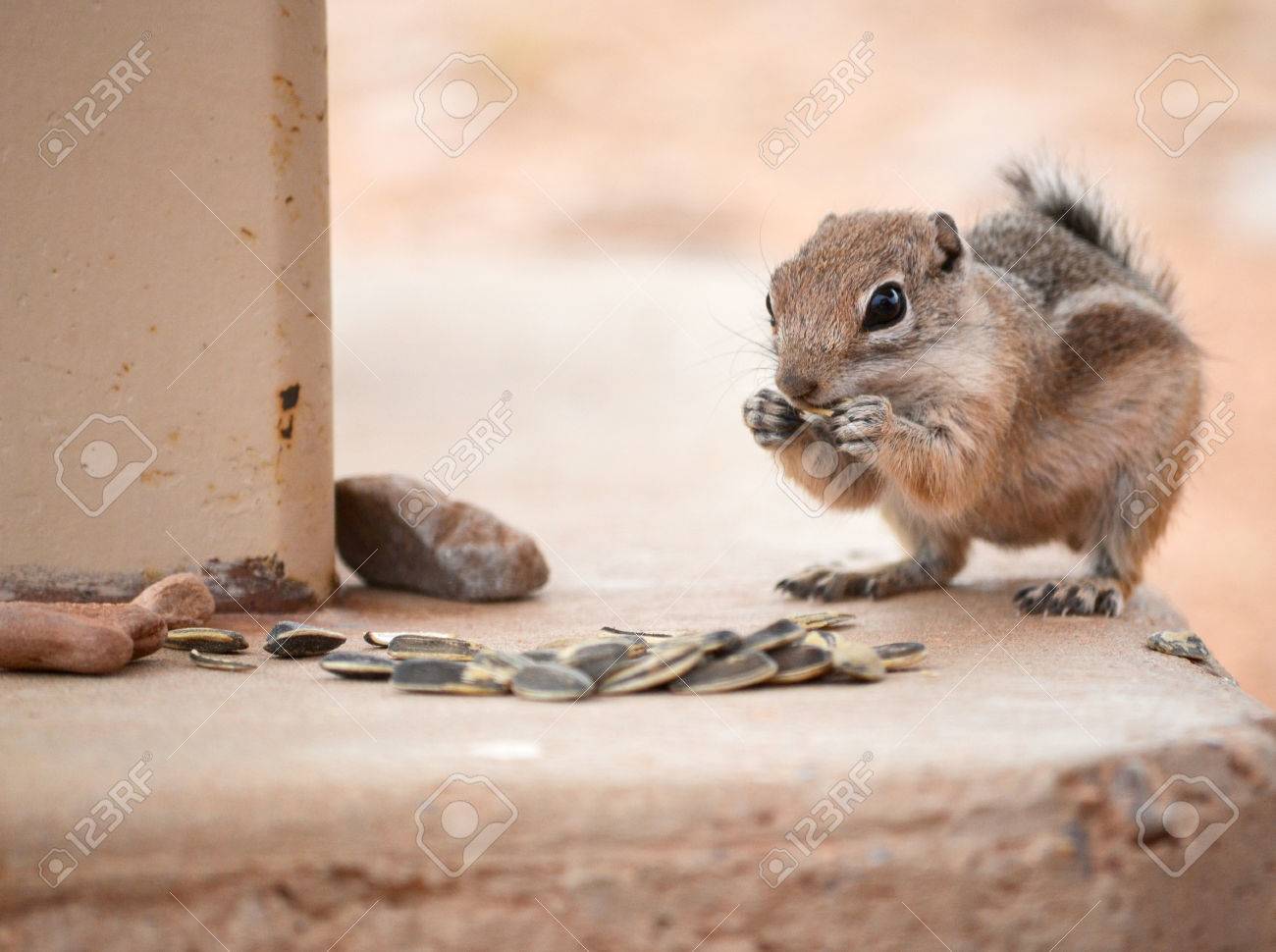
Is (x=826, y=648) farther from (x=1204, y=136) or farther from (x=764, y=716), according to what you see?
(x=1204, y=136)

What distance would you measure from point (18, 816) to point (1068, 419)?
225 centimetres

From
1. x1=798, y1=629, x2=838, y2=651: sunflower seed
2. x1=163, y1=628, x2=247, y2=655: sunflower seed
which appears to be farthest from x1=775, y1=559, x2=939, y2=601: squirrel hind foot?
x1=163, y1=628, x2=247, y2=655: sunflower seed

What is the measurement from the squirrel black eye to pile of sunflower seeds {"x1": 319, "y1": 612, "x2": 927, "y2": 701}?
0.67m

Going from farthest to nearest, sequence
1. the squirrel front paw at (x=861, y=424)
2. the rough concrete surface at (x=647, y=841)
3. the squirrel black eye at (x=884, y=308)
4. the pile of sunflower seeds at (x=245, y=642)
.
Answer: the squirrel black eye at (x=884, y=308)
the squirrel front paw at (x=861, y=424)
the pile of sunflower seeds at (x=245, y=642)
the rough concrete surface at (x=647, y=841)

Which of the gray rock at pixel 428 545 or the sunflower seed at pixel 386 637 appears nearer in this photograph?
the sunflower seed at pixel 386 637

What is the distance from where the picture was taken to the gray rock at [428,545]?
3061 millimetres

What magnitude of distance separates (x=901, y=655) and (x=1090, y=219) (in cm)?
166

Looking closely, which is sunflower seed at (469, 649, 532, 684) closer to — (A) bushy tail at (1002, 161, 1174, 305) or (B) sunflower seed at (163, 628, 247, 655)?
(B) sunflower seed at (163, 628, 247, 655)

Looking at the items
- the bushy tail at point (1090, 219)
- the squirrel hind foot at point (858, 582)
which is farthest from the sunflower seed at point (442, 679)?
the bushy tail at point (1090, 219)

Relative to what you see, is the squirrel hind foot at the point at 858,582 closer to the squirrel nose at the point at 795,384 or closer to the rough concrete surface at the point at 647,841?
the squirrel nose at the point at 795,384

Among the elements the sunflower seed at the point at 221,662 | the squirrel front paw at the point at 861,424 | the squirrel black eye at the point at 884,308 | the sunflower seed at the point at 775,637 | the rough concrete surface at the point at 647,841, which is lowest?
the rough concrete surface at the point at 647,841

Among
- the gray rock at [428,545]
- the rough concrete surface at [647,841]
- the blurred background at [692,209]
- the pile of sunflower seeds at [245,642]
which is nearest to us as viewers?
the rough concrete surface at [647,841]

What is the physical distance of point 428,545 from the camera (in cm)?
→ 310

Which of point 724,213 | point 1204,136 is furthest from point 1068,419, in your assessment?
point 1204,136
